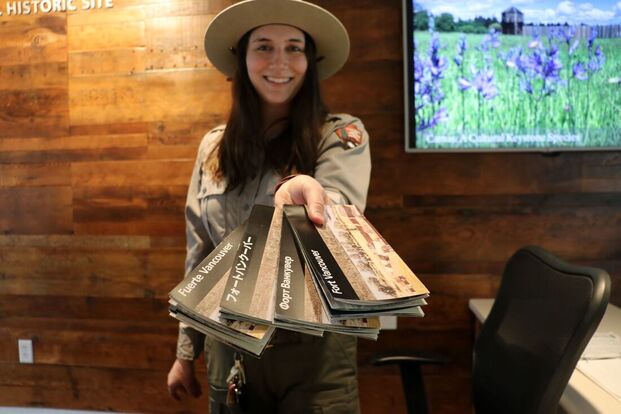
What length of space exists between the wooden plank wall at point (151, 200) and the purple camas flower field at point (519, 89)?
0.12 metres

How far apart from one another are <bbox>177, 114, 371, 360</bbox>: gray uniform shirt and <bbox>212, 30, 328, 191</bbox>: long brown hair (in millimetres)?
26

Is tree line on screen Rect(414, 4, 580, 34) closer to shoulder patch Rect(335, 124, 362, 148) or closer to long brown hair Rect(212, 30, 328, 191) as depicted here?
long brown hair Rect(212, 30, 328, 191)

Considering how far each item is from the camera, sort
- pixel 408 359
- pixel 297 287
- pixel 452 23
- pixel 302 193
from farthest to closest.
A: pixel 452 23, pixel 408 359, pixel 302 193, pixel 297 287

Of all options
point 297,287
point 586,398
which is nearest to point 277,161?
point 297,287

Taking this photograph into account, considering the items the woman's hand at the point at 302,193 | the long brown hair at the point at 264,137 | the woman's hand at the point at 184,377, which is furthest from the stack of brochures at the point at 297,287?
the woman's hand at the point at 184,377

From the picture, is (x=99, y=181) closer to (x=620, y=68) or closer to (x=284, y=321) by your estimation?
(x=284, y=321)

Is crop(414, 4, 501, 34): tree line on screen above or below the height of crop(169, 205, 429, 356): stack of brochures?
above

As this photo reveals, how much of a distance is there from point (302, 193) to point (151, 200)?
4.55 feet

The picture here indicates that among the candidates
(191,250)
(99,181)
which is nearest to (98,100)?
(99,181)

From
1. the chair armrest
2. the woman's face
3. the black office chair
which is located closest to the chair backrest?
the black office chair

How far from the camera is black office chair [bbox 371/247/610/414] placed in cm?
92

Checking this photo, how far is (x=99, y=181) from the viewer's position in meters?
2.10

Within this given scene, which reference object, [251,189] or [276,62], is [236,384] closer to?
[251,189]

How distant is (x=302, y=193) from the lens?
86 centimetres
